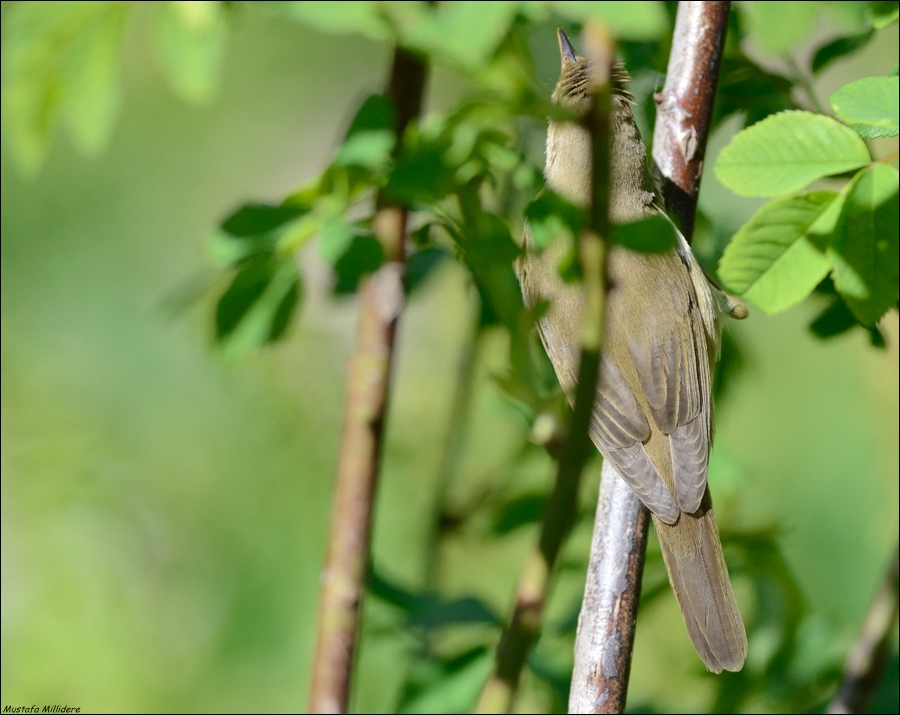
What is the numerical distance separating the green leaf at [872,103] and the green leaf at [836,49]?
572 millimetres

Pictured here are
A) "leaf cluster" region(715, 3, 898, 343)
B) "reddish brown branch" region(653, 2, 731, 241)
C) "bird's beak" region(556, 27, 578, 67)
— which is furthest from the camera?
"bird's beak" region(556, 27, 578, 67)

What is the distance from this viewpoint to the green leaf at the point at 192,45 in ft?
3.57

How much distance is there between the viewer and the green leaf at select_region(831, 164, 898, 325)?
131 cm

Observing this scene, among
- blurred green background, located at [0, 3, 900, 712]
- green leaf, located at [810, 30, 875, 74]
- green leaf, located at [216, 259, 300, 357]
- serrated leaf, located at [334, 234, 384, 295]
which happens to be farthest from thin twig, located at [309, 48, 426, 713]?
green leaf, located at [810, 30, 875, 74]

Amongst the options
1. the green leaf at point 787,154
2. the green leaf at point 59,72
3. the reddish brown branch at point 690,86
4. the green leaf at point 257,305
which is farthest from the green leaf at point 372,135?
the reddish brown branch at point 690,86

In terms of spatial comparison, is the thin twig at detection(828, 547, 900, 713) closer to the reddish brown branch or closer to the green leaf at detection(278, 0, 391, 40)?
the reddish brown branch

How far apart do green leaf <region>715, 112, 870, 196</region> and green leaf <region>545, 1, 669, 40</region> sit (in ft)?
1.39

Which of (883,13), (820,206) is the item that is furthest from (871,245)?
(883,13)

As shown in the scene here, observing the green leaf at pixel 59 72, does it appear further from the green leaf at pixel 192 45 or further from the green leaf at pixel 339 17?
the green leaf at pixel 339 17

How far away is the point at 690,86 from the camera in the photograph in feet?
5.52

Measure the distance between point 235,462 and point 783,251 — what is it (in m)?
2.54

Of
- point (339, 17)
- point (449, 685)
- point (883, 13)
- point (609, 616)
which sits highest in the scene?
point (883, 13)

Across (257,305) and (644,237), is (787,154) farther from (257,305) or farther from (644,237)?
(257,305)

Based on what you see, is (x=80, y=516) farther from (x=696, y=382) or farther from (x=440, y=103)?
(x=440, y=103)
